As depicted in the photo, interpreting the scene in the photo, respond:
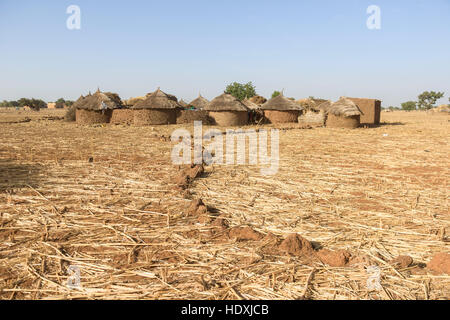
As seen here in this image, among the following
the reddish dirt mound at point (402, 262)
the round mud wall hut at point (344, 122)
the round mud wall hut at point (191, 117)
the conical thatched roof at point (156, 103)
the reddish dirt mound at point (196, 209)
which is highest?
the conical thatched roof at point (156, 103)

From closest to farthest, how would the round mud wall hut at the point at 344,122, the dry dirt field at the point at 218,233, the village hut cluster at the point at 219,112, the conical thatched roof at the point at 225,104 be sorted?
the dry dirt field at the point at 218,233, the round mud wall hut at the point at 344,122, the village hut cluster at the point at 219,112, the conical thatched roof at the point at 225,104

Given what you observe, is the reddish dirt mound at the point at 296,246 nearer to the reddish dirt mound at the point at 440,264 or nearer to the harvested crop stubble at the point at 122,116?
the reddish dirt mound at the point at 440,264

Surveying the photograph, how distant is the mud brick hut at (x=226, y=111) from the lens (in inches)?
822

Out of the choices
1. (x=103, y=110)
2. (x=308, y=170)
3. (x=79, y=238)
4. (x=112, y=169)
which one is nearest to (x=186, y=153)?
(x=112, y=169)

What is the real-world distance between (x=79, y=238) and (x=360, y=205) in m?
3.56

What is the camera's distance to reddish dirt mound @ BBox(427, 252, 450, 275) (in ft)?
8.17

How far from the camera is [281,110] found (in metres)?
22.8

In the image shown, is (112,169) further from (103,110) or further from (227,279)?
(103,110)

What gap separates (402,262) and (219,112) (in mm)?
19011

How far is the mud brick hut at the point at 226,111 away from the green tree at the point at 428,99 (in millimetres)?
69287

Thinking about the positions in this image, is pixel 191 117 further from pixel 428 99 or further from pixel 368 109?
pixel 428 99

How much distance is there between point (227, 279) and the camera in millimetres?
2383

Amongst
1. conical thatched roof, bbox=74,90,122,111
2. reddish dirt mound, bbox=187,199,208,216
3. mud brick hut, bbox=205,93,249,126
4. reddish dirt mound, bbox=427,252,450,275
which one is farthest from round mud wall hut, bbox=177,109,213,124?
reddish dirt mound, bbox=427,252,450,275

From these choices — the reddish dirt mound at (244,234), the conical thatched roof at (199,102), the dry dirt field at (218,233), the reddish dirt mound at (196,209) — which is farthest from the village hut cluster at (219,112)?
the reddish dirt mound at (244,234)
